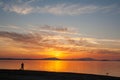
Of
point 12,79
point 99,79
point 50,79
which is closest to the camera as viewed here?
point 12,79

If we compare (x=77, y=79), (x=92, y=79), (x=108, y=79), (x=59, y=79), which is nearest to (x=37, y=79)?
(x=59, y=79)

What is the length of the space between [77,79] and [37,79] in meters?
4.65

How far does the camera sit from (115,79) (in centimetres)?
2523

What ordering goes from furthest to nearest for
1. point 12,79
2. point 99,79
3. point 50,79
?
point 99,79, point 50,79, point 12,79

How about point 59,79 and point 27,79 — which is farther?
point 59,79

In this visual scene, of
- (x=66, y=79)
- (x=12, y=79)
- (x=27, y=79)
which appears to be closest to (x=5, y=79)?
(x=12, y=79)

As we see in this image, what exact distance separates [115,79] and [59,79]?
725 centimetres

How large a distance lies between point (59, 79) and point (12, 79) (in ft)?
16.8

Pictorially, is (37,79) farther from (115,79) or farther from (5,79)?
(115,79)

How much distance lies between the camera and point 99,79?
24.3 m

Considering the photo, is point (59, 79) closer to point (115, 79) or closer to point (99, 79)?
point (99, 79)

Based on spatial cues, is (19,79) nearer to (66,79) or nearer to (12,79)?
(12,79)

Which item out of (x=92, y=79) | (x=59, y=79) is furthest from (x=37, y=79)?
(x=92, y=79)

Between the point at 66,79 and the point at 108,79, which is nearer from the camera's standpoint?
the point at 66,79
